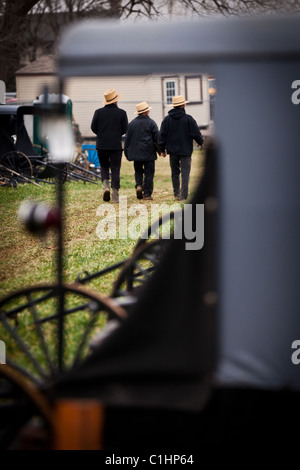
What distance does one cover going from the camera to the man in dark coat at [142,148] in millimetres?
11291

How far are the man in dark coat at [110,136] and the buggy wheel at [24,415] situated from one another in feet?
27.8

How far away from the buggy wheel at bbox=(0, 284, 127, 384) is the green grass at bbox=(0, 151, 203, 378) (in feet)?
0.04

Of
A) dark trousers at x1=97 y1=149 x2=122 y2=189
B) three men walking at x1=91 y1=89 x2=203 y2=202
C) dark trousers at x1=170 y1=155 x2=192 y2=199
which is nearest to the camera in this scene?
dark trousers at x1=170 y1=155 x2=192 y2=199

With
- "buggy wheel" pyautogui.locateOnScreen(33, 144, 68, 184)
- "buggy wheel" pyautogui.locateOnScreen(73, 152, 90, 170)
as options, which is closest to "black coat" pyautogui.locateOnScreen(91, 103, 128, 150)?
"buggy wheel" pyautogui.locateOnScreen(33, 144, 68, 184)

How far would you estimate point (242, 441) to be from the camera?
269 cm

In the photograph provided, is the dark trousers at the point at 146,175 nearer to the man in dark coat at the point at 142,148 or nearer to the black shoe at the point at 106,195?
the man in dark coat at the point at 142,148

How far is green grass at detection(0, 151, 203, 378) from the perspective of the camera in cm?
488

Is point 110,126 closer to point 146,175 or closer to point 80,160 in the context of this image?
point 146,175

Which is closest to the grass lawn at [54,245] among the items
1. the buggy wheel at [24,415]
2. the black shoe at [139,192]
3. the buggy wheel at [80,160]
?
the black shoe at [139,192]

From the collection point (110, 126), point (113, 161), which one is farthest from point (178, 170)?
point (113, 161)

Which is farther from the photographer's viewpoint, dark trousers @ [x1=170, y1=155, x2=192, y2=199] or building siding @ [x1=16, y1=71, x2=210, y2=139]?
dark trousers @ [x1=170, y1=155, x2=192, y2=199]

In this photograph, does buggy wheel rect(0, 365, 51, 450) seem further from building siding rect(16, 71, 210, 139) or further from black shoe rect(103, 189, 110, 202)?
black shoe rect(103, 189, 110, 202)

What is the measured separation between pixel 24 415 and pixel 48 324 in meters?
2.35

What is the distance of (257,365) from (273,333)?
0.15 meters
